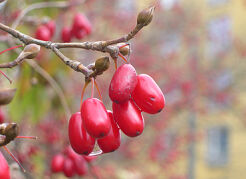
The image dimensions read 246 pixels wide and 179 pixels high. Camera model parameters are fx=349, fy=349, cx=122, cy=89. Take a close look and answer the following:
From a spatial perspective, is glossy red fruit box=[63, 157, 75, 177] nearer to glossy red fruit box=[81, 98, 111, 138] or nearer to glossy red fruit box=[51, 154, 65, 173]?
glossy red fruit box=[51, 154, 65, 173]

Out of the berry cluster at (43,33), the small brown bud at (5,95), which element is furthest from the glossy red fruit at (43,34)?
the small brown bud at (5,95)

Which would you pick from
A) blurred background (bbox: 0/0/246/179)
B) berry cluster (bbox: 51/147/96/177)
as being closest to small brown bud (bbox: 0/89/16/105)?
berry cluster (bbox: 51/147/96/177)

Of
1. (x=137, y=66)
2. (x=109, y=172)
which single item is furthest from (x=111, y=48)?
(x=137, y=66)

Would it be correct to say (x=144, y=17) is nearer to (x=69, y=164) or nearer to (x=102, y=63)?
(x=102, y=63)

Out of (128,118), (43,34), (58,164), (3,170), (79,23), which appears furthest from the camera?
(79,23)

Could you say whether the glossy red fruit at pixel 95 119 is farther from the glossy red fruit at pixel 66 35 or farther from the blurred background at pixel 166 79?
the blurred background at pixel 166 79

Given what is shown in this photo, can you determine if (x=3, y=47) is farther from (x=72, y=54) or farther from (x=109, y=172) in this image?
(x=109, y=172)

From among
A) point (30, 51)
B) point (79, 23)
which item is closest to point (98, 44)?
point (30, 51)
